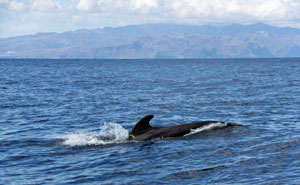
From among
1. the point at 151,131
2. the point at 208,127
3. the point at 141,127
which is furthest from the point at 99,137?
the point at 208,127

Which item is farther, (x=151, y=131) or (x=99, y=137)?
(x=99, y=137)

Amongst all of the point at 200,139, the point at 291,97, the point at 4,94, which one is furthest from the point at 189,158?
the point at 4,94

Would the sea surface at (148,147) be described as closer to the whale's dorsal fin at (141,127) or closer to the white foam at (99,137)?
the white foam at (99,137)

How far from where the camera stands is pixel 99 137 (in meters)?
20.7

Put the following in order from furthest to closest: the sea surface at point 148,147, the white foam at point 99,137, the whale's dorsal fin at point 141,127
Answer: the whale's dorsal fin at point 141,127
the white foam at point 99,137
the sea surface at point 148,147

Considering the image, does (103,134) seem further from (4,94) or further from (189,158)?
(4,94)

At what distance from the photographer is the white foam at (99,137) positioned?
19.4m

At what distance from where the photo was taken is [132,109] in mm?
31141

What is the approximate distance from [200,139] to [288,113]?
10.1 metres

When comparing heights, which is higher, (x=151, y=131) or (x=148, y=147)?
(x=151, y=131)

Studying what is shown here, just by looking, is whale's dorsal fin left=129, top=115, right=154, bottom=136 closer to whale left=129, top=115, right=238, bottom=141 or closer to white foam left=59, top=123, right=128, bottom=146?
whale left=129, top=115, right=238, bottom=141

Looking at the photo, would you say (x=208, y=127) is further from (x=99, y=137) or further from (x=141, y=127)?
(x=99, y=137)

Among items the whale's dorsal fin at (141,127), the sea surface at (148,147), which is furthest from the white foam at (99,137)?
the whale's dorsal fin at (141,127)

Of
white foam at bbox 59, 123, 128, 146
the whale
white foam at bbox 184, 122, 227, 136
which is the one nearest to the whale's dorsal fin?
the whale
